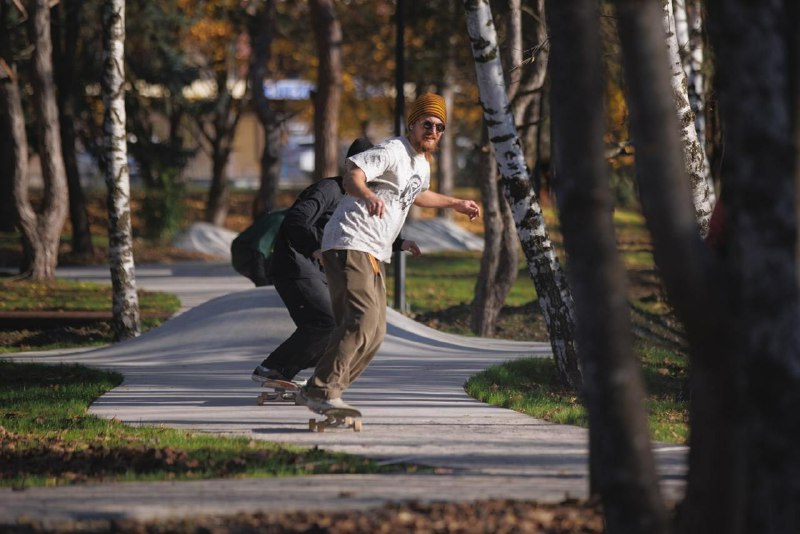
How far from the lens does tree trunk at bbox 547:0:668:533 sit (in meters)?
4.39

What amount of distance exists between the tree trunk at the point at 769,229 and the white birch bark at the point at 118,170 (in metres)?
10.7

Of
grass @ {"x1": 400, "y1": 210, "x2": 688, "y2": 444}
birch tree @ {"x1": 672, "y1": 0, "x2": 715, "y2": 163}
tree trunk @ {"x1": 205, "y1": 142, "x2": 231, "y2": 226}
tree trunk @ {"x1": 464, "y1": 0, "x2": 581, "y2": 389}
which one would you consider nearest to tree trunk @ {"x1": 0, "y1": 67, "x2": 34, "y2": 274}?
grass @ {"x1": 400, "y1": 210, "x2": 688, "y2": 444}

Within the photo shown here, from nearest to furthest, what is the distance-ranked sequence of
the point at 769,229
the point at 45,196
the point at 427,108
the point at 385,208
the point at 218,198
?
the point at 769,229
the point at 385,208
the point at 427,108
the point at 45,196
the point at 218,198

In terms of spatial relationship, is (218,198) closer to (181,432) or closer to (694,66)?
(694,66)

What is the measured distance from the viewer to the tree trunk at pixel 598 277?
4.39 m

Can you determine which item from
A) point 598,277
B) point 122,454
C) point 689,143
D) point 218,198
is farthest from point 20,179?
point 598,277

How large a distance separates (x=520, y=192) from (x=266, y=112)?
678 inches

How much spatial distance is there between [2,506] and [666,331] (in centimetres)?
1103

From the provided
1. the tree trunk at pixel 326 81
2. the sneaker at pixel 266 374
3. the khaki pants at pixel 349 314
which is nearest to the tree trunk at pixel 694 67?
the tree trunk at pixel 326 81

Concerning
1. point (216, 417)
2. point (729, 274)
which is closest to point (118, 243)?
point (216, 417)

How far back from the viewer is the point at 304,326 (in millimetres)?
9484

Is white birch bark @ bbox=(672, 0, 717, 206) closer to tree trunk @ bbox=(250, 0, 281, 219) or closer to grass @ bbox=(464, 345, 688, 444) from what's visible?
grass @ bbox=(464, 345, 688, 444)

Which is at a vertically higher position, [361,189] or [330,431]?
[361,189]


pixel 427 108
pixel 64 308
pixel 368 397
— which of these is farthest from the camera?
pixel 64 308
